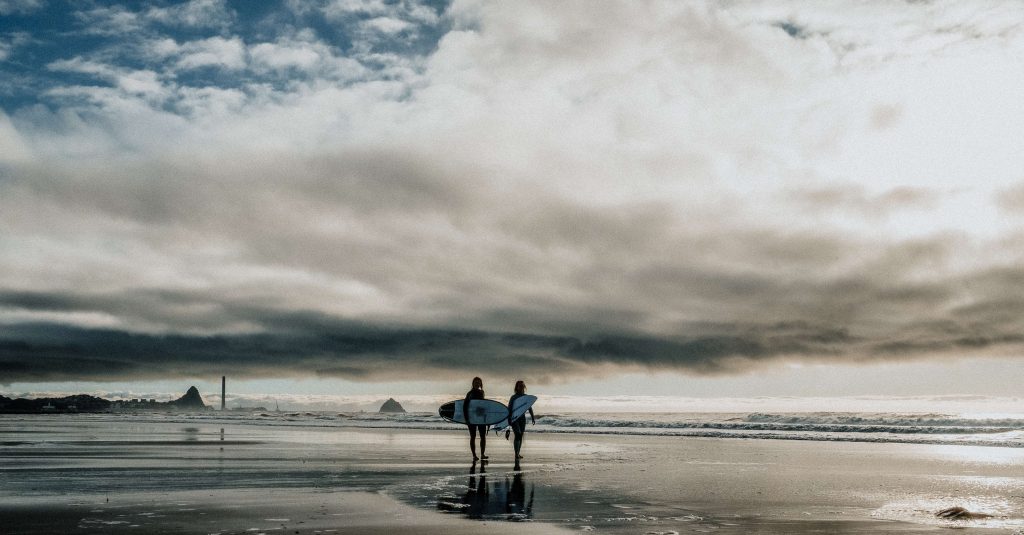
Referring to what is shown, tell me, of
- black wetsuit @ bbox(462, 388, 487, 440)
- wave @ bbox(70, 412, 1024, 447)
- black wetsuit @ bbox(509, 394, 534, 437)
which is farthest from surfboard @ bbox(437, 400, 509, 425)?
wave @ bbox(70, 412, 1024, 447)

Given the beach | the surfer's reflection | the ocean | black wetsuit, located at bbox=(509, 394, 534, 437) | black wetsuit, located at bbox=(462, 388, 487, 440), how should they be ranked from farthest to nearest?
1. the ocean
2. black wetsuit, located at bbox=(462, 388, 487, 440)
3. black wetsuit, located at bbox=(509, 394, 534, 437)
4. the surfer's reflection
5. the beach

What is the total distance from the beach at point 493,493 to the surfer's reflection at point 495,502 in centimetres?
4

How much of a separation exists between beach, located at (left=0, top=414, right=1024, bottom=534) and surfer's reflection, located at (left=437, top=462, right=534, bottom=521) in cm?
4

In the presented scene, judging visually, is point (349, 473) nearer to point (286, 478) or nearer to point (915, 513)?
point (286, 478)

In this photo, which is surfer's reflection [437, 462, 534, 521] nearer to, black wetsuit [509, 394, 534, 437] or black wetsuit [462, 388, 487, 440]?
black wetsuit [509, 394, 534, 437]

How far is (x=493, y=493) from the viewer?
15523 mm

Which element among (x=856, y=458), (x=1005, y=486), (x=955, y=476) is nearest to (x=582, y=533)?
(x=1005, y=486)

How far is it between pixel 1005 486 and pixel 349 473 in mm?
15713

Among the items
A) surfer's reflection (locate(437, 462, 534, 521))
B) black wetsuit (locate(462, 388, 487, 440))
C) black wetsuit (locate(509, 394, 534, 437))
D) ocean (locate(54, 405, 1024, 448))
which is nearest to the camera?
surfer's reflection (locate(437, 462, 534, 521))

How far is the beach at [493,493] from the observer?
11.5 m

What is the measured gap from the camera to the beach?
37.7ft

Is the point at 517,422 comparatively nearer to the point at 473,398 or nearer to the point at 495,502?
the point at 473,398

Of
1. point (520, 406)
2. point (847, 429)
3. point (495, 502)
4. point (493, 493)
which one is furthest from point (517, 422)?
point (847, 429)

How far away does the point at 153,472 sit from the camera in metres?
19.7
